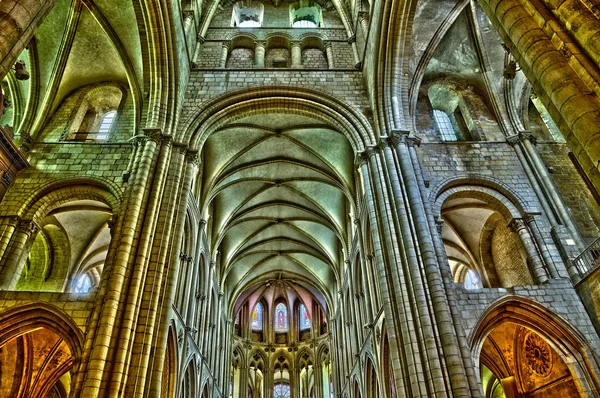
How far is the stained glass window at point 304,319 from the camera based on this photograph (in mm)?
30413

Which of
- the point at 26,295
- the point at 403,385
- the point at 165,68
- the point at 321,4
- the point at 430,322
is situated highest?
the point at 321,4

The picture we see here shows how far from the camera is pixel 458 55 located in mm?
14609

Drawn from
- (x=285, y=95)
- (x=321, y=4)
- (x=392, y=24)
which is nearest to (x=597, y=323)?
(x=392, y=24)

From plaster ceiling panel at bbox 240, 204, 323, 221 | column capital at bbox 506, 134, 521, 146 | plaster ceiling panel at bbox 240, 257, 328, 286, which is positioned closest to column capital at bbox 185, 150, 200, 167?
plaster ceiling panel at bbox 240, 204, 323, 221

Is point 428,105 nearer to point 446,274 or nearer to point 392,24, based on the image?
point 392,24

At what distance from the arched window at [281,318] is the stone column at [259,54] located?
2056 centimetres

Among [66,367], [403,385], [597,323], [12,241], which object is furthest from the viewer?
[66,367]

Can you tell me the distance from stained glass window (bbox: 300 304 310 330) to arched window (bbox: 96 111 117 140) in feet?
69.0

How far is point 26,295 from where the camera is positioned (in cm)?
937

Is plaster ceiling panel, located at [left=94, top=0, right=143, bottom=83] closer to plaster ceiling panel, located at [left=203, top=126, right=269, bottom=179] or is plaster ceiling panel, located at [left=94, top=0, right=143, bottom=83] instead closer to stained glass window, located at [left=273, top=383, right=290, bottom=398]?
plaster ceiling panel, located at [left=203, top=126, right=269, bottom=179]

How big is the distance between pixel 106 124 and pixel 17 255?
219 inches

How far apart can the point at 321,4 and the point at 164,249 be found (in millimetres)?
13938

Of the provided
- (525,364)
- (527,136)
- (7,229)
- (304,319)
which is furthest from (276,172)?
(304,319)

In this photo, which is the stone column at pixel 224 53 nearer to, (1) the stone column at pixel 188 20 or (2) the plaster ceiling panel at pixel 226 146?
(1) the stone column at pixel 188 20
